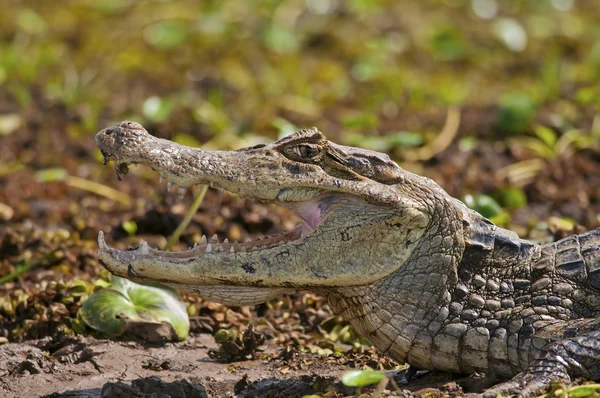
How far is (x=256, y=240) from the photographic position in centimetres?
448

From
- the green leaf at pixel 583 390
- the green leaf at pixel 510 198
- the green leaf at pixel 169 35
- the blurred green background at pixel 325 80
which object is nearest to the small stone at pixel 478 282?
the green leaf at pixel 583 390

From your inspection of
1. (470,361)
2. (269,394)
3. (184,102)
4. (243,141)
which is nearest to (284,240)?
(269,394)

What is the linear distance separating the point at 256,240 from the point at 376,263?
535 mm

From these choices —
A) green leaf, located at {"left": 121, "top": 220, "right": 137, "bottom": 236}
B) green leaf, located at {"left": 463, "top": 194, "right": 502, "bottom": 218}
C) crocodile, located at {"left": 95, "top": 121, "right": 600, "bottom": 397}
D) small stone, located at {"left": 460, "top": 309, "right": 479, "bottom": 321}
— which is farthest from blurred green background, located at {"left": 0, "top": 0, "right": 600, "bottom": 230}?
small stone, located at {"left": 460, "top": 309, "right": 479, "bottom": 321}

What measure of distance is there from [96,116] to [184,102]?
0.87 metres

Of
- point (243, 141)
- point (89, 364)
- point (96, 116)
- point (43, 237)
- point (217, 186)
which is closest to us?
point (217, 186)

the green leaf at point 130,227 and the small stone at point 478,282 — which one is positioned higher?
the small stone at point 478,282

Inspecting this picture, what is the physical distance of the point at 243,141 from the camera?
346 inches

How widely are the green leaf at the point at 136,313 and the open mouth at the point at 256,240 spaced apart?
41.5 inches

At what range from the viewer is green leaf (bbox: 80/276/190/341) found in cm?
530

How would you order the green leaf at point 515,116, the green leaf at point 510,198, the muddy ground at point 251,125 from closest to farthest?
1. the muddy ground at point 251,125
2. the green leaf at point 510,198
3. the green leaf at point 515,116

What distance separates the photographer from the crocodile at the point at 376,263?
14.0ft

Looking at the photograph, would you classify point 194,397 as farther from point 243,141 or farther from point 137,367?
point 243,141

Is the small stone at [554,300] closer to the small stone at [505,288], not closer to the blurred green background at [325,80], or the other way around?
the small stone at [505,288]
